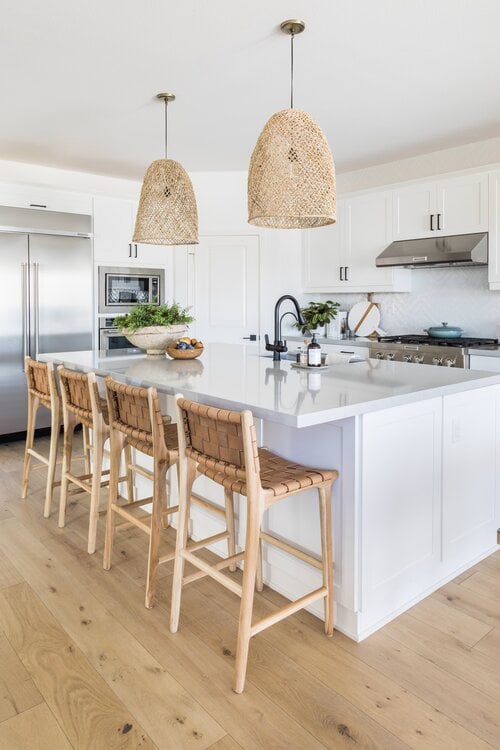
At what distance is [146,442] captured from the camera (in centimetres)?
227

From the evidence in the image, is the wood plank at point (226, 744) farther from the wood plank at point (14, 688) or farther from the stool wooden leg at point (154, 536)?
the stool wooden leg at point (154, 536)

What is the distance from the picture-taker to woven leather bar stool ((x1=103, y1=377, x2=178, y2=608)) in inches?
86.2

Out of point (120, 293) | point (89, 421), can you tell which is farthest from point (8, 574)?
point (120, 293)

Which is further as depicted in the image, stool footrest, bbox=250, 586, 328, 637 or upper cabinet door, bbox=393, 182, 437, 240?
upper cabinet door, bbox=393, 182, 437, 240

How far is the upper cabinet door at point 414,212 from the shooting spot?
445cm

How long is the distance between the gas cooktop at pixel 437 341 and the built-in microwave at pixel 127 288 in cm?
225

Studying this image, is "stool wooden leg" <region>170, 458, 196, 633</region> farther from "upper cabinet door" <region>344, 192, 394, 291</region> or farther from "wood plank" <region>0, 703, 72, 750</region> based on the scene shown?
"upper cabinet door" <region>344, 192, 394, 291</region>

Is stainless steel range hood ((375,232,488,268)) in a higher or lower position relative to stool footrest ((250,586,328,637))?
higher

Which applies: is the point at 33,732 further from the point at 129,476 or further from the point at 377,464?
the point at 129,476

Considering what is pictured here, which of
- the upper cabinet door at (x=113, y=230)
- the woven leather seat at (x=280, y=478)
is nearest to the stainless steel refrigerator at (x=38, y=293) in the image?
the upper cabinet door at (x=113, y=230)

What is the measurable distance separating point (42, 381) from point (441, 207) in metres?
3.31

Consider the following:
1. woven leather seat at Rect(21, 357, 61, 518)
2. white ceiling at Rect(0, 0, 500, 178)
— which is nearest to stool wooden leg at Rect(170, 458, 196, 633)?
woven leather seat at Rect(21, 357, 61, 518)

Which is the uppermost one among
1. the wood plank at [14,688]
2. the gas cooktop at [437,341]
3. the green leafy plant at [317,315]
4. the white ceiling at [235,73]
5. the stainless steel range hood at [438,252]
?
the white ceiling at [235,73]

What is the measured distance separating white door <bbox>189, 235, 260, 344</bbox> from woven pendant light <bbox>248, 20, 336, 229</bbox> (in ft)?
10.8
